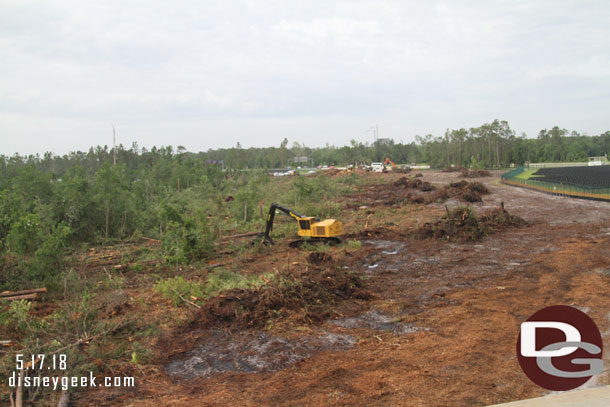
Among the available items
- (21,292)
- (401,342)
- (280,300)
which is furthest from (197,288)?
(401,342)

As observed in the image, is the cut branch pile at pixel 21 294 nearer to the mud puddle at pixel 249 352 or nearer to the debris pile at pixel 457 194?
the mud puddle at pixel 249 352

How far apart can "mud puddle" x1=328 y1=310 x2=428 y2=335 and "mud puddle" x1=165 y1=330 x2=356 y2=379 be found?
2.38 ft

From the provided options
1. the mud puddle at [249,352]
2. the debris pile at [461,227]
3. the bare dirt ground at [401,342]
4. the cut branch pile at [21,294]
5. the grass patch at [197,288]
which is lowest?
the mud puddle at [249,352]

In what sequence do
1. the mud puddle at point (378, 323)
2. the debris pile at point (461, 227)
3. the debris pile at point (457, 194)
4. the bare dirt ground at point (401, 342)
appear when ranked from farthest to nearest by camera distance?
the debris pile at point (457, 194), the debris pile at point (461, 227), the mud puddle at point (378, 323), the bare dirt ground at point (401, 342)

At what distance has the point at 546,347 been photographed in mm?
7266

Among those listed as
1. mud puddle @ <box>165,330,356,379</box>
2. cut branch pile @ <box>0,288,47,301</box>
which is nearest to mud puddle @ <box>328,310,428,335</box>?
mud puddle @ <box>165,330,356,379</box>

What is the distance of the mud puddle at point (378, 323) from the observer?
28.9ft

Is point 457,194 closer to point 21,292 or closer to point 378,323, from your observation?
point 378,323

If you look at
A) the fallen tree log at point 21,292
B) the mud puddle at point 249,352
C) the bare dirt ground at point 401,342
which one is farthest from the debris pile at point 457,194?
the fallen tree log at point 21,292

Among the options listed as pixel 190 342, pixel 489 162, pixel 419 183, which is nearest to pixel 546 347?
pixel 190 342

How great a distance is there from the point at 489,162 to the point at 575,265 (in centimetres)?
7485

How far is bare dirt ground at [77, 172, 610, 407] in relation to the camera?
6.20m

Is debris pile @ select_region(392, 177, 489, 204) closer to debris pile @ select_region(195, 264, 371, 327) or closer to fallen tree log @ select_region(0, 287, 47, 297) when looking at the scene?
debris pile @ select_region(195, 264, 371, 327)

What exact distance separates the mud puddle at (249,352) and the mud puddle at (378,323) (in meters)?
0.72
